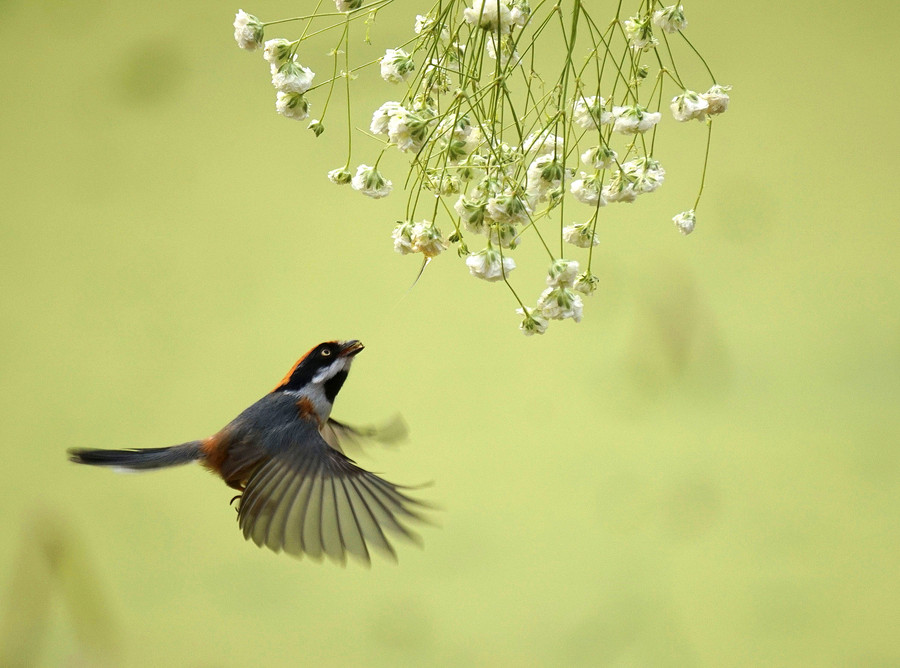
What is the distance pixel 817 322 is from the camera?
142cm

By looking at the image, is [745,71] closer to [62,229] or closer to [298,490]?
[298,490]

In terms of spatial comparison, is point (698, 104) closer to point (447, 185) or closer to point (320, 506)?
point (447, 185)

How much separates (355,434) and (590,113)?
0.58 metres

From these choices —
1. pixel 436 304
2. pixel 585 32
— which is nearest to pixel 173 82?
pixel 436 304

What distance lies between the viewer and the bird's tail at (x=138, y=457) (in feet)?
2.84

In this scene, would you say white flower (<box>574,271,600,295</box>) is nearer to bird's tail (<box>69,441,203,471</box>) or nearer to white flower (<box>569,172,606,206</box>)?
white flower (<box>569,172,606,206</box>)

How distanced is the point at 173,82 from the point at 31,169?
0.30 metres

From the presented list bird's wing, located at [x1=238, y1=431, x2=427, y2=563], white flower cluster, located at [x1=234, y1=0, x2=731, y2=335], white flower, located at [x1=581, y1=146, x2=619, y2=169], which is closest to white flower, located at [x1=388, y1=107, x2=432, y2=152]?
white flower cluster, located at [x1=234, y1=0, x2=731, y2=335]

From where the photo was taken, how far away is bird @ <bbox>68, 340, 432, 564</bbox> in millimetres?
755

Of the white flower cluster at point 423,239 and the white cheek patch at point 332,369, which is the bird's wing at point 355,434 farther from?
the white flower cluster at point 423,239

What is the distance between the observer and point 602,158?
52 centimetres

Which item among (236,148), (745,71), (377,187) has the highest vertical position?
(745,71)

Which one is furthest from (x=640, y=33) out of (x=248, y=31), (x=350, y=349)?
(x=350, y=349)

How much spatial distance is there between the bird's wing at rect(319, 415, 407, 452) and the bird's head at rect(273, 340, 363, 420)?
8cm
